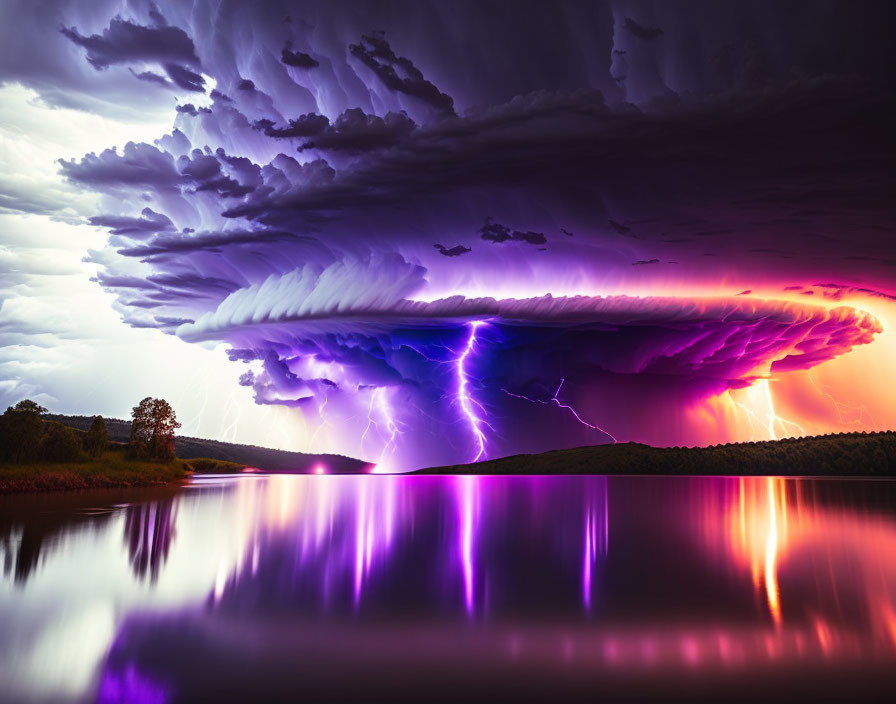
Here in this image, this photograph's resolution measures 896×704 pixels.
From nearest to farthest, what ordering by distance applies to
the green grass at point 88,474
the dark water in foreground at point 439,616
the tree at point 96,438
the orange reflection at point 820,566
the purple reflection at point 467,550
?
the dark water in foreground at point 439,616
the orange reflection at point 820,566
the purple reflection at point 467,550
the green grass at point 88,474
the tree at point 96,438

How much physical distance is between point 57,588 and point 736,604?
7990 millimetres

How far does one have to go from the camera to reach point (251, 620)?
683cm

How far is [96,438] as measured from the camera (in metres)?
43.7

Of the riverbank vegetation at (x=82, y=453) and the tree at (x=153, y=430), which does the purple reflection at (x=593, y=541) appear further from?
the tree at (x=153, y=430)

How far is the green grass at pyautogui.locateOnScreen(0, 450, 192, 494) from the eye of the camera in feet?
101

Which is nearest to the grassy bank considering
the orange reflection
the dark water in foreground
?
the dark water in foreground

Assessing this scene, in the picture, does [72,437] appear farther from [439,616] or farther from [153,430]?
[439,616]

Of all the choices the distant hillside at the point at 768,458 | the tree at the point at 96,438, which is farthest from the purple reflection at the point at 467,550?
the distant hillside at the point at 768,458

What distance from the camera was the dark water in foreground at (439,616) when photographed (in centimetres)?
496

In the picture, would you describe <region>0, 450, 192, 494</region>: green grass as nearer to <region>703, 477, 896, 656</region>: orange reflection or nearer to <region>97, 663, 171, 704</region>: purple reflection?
<region>703, 477, 896, 656</region>: orange reflection

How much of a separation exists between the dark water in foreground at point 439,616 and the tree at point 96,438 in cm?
3164

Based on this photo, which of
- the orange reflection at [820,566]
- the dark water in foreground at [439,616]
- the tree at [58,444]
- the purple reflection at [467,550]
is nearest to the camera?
the dark water in foreground at [439,616]

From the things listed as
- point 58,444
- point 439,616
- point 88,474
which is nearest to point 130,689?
point 439,616

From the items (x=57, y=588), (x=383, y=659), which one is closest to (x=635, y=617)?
(x=383, y=659)
